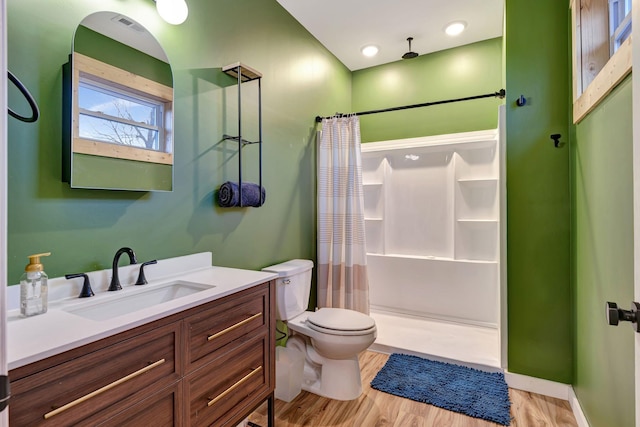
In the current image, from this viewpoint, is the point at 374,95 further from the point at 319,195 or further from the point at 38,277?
the point at 38,277

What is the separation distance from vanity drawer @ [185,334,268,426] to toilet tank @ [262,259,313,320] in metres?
0.53

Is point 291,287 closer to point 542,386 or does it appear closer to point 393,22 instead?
point 542,386

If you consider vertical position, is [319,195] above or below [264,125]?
below

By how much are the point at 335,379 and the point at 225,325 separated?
1.03m

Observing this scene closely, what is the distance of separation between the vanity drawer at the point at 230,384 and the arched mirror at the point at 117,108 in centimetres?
83

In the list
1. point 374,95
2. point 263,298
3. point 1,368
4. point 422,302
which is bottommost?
point 422,302

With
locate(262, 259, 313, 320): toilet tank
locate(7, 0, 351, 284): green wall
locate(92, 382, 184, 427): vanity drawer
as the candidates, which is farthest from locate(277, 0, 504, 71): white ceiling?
locate(92, 382, 184, 427): vanity drawer

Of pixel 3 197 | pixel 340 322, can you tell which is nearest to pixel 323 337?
pixel 340 322

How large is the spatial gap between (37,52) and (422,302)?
324 cm

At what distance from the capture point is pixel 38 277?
1.08m

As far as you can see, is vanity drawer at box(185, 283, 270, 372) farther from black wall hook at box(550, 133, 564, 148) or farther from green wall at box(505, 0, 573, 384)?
black wall hook at box(550, 133, 564, 148)

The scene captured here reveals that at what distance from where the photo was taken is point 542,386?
2105 millimetres

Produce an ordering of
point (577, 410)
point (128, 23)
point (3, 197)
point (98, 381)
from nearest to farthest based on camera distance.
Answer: point (3, 197), point (98, 381), point (128, 23), point (577, 410)

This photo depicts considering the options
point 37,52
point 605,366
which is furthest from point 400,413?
point 37,52
